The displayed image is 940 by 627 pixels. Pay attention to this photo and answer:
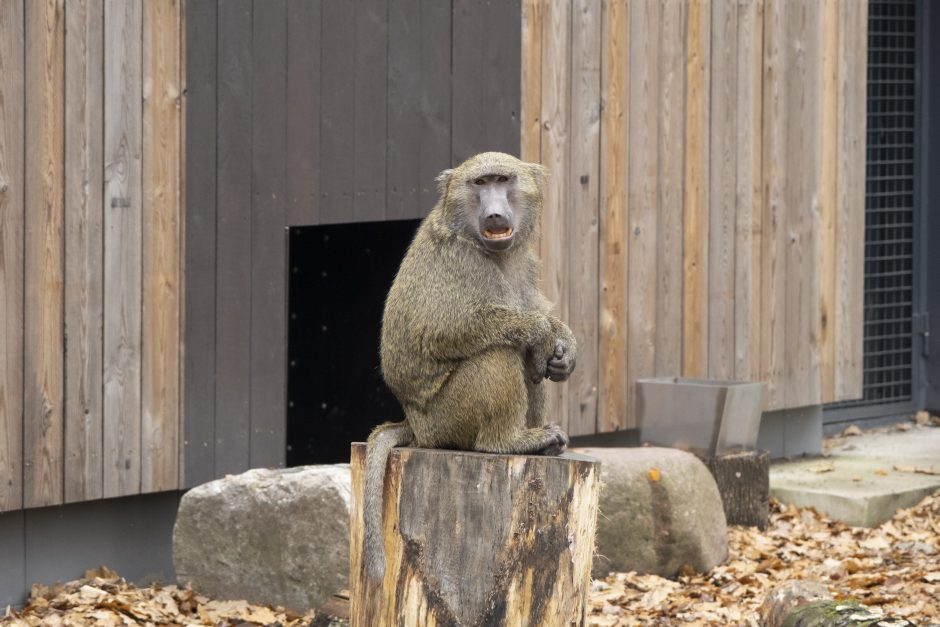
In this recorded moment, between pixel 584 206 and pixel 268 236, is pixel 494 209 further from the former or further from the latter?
pixel 584 206

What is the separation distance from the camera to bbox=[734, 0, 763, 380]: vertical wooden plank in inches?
419

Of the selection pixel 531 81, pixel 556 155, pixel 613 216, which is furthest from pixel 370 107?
pixel 613 216

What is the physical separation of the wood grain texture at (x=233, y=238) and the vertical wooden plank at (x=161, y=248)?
252mm

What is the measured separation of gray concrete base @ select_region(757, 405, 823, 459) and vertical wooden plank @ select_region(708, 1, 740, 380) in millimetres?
893

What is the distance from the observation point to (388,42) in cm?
849

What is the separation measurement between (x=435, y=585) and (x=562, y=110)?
474 centimetres

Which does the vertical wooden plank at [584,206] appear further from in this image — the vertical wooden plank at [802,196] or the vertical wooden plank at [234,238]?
the vertical wooden plank at [234,238]

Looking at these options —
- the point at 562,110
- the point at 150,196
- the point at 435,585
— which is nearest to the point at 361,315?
the point at 562,110

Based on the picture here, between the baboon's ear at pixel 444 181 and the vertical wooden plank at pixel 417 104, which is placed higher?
the vertical wooden plank at pixel 417 104

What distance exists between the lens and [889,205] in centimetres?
1304

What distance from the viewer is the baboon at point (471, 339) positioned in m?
5.49

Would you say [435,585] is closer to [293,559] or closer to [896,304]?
[293,559]

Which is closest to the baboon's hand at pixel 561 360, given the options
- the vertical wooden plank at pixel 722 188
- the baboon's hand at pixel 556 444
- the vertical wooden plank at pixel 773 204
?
the baboon's hand at pixel 556 444

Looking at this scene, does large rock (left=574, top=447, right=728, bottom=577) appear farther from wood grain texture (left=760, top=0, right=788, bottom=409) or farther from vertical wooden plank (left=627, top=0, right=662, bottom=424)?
wood grain texture (left=760, top=0, right=788, bottom=409)
